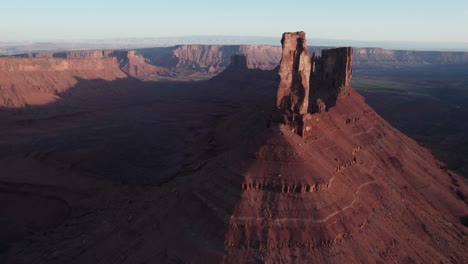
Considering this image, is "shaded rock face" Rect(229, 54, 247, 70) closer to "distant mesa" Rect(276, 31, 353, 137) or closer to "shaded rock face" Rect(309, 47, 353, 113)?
"shaded rock face" Rect(309, 47, 353, 113)

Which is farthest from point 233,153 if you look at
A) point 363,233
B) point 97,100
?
point 97,100

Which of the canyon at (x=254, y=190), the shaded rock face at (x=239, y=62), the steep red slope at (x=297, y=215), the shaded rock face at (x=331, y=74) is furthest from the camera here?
the shaded rock face at (x=239, y=62)

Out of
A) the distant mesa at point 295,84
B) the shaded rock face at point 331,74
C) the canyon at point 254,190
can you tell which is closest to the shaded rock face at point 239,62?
the canyon at point 254,190

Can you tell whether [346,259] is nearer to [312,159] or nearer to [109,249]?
[312,159]

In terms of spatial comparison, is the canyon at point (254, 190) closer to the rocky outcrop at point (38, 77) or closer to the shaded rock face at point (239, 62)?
the rocky outcrop at point (38, 77)

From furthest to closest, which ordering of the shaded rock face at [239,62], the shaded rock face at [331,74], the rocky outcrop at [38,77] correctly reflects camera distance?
the shaded rock face at [239,62]
the rocky outcrop at [38,77]
the shaded rock face at [331,74]

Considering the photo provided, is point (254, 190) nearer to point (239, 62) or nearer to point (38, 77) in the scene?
point (38, 77)

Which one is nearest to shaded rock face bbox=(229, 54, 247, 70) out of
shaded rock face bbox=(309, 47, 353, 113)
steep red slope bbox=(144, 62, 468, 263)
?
shaded rock face bbox=(309, 47, 353, 113)
